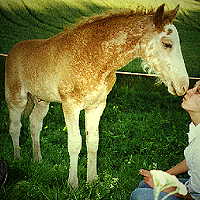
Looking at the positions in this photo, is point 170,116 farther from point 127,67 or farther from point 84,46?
point 84,46

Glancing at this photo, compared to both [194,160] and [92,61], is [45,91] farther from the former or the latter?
[194,160]

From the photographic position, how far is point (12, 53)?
2.60 m

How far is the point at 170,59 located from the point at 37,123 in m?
1.03

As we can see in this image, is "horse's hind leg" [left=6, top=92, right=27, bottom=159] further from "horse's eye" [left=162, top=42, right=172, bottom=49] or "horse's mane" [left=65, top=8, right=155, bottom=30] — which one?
"horse's eye" [left=162, top=42, right=172, bottom=49]

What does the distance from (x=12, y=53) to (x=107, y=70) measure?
2.48 ft

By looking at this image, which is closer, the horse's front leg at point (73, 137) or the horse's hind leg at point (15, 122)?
the horse's front leg at point (73, 137)

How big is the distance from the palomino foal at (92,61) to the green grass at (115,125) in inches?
6.8


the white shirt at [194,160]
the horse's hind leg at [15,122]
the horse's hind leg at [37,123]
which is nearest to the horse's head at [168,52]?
the white shirt at [194,160]

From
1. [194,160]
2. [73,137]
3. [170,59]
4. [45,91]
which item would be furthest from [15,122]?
[194,160]

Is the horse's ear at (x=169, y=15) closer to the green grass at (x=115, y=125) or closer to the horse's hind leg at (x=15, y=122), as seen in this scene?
the green grass at (x=115, y=125)

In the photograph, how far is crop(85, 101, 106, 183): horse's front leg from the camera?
2.35m

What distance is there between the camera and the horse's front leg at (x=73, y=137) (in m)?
2.24

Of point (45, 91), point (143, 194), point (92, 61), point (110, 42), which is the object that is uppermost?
point (110, 42)

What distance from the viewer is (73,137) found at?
7.50 ft
